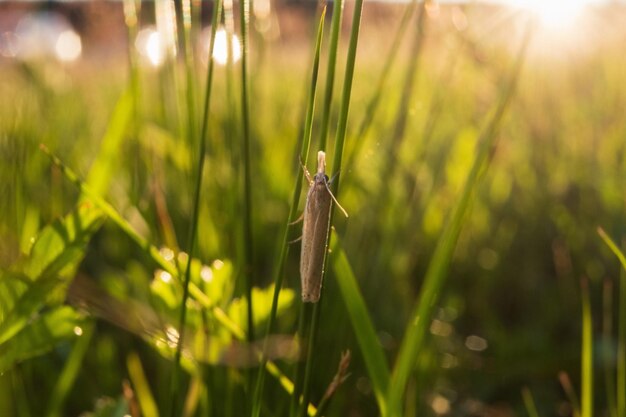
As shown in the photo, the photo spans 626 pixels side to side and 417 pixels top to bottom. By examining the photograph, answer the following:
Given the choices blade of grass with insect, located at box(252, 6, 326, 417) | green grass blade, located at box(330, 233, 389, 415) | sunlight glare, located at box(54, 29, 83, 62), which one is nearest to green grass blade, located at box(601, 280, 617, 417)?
green grass blade, located at box(330, 233, 389, 415)

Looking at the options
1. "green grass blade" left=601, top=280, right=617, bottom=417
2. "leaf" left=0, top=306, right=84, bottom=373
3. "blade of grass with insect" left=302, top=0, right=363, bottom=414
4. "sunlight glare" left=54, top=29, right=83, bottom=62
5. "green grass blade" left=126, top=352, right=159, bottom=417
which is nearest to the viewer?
"blade of grass with insect" left=302, top=0, right=363, bottom=414

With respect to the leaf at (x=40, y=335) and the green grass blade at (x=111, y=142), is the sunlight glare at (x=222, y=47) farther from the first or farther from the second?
the leaf at (x=40, y=335)

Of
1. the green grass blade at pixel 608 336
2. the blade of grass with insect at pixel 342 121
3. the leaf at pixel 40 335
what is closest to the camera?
the blade of grass with insect at pixel 342 121

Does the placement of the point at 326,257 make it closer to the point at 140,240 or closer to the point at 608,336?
the point at 140,240

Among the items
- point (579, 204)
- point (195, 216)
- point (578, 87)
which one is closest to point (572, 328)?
point (579, 204)

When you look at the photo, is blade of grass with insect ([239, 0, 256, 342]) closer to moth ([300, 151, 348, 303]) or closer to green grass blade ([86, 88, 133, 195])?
moth ([300, 151, 348, 303])

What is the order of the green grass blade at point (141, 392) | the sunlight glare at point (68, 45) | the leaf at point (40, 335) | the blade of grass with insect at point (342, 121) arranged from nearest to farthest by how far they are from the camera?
1. the blade of grass with insect at point (342, 121)
2. the leaf at point (40, 335)
3. the green grass blade at point (141, 392)
4. the sunlight glare at point (68, 45)

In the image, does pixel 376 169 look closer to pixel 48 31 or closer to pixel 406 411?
pixel 406 411

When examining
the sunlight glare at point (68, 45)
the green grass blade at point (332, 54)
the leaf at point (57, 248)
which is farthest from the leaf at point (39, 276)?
the sunlight glare at point (68, 45)
